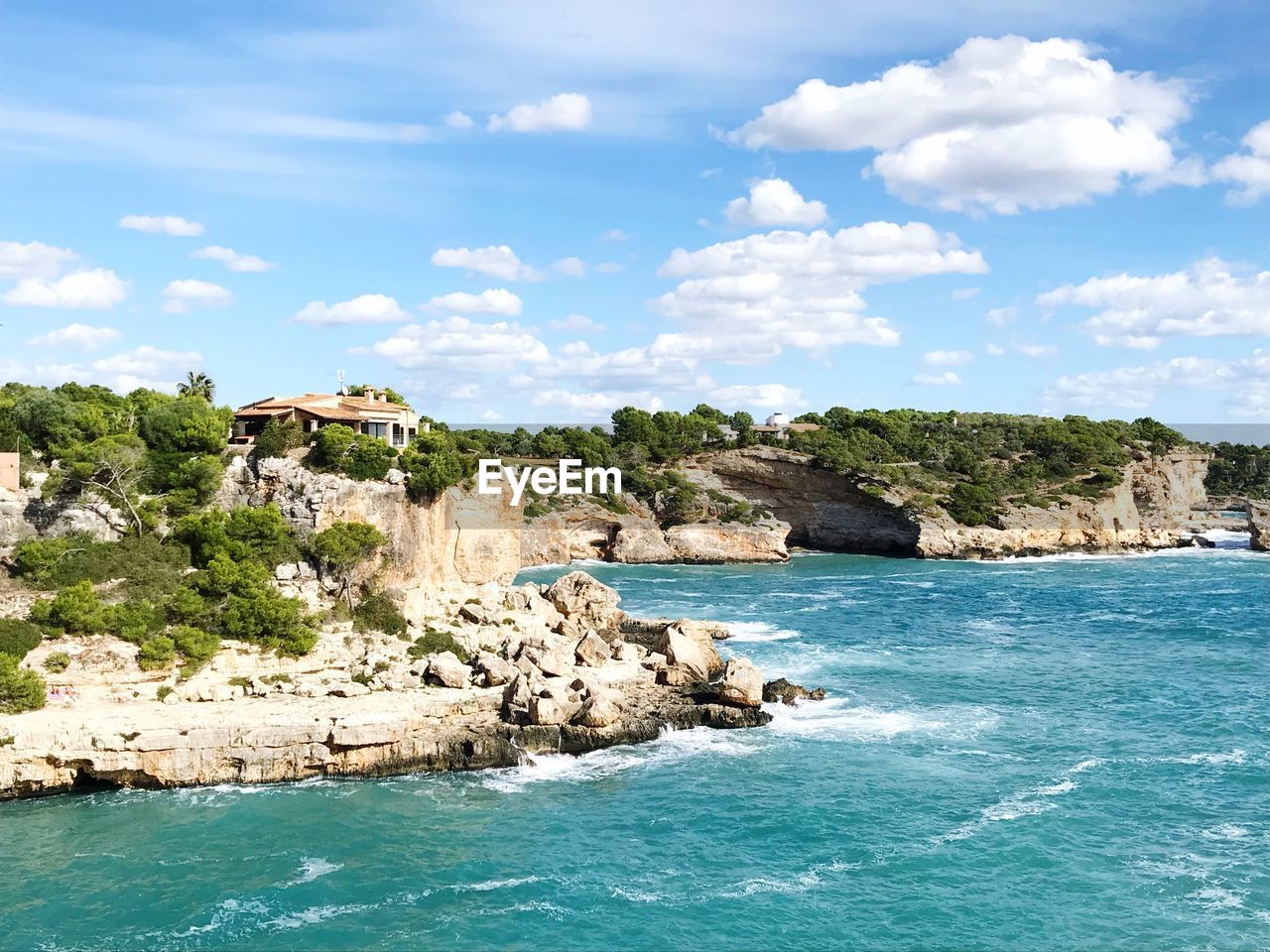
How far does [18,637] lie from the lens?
122ft

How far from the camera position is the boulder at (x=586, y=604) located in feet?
172

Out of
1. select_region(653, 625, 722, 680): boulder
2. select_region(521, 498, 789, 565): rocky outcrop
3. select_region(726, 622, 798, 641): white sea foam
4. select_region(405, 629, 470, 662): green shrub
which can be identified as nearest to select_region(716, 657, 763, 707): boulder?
select_region(653, 625, 722, 680): boulder

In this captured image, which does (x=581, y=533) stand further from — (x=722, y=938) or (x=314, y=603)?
(x=722, y=938)

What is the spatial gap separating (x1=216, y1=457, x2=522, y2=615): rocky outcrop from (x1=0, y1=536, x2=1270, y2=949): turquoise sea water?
14255 millimetres

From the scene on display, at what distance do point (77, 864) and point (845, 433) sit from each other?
93.7 metres

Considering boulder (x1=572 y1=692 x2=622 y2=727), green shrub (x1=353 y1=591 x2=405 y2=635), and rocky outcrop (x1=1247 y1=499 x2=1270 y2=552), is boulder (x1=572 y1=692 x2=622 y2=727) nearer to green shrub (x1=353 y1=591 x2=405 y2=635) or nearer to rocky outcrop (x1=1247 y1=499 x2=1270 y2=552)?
green shrub (x1=353 y1=591 x2=405 y2=635)

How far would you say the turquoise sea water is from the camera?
2589cm

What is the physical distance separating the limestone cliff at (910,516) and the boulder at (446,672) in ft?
202

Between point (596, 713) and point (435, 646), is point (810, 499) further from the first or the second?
point (596, 713)

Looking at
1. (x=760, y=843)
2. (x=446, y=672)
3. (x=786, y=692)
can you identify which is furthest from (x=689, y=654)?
(x=760, y=843)

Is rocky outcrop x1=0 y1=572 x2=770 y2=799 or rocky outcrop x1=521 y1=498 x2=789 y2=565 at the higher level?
rocky outcrop x1=521 y1=498 x2=789 y2=565

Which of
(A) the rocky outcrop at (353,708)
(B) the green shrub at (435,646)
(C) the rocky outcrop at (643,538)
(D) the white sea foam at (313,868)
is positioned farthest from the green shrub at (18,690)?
(C) the rocky outcrop at (643,538)

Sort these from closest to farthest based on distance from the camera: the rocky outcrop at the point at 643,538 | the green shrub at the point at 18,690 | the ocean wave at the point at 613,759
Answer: the green shrub at the point at 18,690 → the ocean wave at the point at 613,759 → the rocky outcrop at the point at 643,538

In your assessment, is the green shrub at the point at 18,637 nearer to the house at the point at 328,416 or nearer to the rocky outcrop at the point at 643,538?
the house at the point at 328,416
